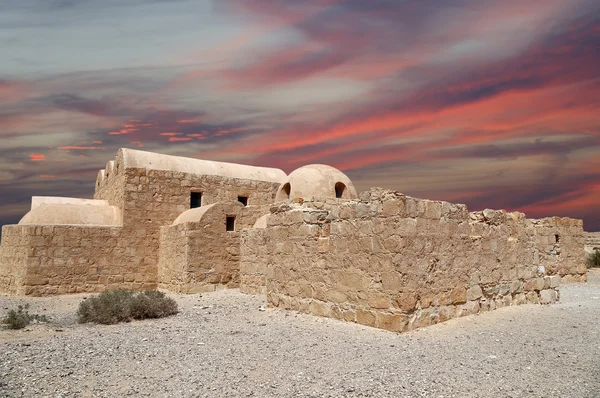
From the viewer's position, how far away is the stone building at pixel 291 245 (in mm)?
6207

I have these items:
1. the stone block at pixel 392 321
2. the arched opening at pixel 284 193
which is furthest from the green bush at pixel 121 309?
the arched opening at pixel 284 193

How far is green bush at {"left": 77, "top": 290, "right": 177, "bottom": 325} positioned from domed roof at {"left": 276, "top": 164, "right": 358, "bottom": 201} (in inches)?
200

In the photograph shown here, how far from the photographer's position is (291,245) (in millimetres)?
7770

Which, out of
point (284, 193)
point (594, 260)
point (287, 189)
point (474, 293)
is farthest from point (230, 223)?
point (594, 260)

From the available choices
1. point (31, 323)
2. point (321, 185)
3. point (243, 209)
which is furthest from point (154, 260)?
point (31, 323)

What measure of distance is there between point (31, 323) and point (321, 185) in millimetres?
7638

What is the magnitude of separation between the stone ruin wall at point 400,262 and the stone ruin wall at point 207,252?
5.07 meters

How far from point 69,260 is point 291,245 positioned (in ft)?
28.3

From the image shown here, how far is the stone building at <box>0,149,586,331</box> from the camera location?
621cm

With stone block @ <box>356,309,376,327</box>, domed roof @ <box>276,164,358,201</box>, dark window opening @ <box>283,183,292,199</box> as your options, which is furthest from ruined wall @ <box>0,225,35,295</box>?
stone block @ <box>356,309,376,327</box>

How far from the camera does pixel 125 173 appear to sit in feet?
48.5

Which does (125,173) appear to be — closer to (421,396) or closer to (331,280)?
(331,280)

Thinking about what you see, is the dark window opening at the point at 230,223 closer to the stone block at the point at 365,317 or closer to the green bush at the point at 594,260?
the stone block at the point at 365,317

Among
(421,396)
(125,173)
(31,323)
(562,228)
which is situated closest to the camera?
(421,396)
